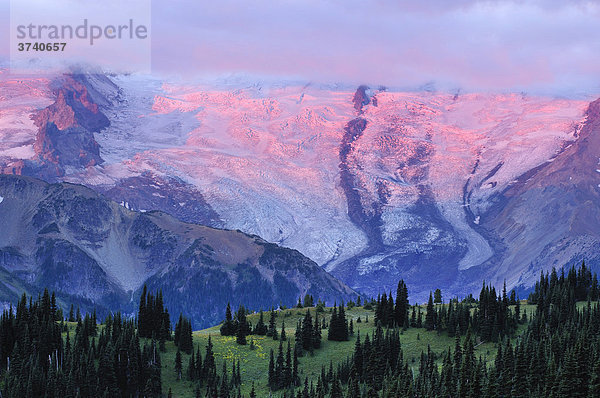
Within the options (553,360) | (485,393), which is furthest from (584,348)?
(485,393)

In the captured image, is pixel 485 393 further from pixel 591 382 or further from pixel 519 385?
pixel 591 382

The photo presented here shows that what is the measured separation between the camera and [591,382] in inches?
7175

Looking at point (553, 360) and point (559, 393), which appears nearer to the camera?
point (559, 393)

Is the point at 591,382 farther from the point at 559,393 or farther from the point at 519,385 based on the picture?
the point at 519,385

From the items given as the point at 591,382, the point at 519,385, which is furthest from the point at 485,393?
the point at 591,382

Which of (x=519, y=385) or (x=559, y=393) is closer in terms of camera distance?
(x=559, y=393)

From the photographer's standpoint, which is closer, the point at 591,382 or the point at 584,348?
the point at 591,382

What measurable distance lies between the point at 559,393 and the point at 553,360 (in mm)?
13012

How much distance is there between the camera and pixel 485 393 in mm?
194250

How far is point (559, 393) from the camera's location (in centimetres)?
18500

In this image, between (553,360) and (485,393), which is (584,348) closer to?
(553,360)

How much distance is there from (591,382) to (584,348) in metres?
17.4

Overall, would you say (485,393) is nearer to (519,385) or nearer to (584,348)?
(519,385)

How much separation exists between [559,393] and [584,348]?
1730 cm
